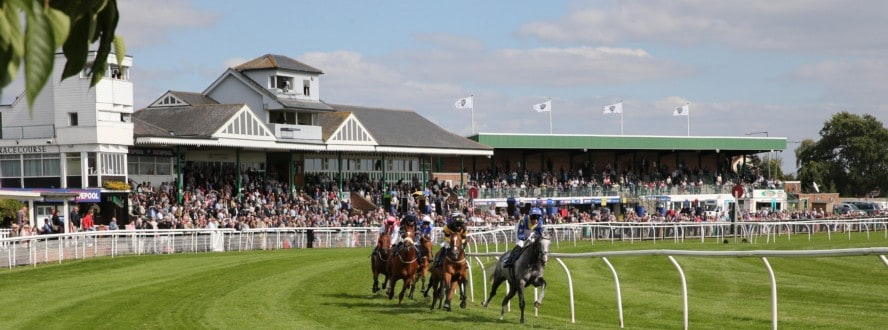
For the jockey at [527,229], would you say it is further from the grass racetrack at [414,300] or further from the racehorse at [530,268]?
the grass racetrack at [414,300]

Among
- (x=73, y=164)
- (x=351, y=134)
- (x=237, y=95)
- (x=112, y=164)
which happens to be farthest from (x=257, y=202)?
(x=237, y=95)

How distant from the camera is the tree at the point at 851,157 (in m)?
91.3

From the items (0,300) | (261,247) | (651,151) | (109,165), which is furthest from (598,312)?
(651,151)

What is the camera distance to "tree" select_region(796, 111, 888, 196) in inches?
3595

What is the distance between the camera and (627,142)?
65125 mm

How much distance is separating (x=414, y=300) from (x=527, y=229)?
3.68 meters

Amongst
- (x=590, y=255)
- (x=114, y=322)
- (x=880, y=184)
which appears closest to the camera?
(x=590, y=255)

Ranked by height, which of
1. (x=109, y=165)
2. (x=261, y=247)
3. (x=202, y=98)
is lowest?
(x=261, y=247)

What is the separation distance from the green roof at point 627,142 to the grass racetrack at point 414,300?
3509 centimetres

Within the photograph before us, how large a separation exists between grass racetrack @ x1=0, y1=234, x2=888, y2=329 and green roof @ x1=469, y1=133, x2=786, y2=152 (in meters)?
35.1

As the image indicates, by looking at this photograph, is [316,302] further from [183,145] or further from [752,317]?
[183,145]

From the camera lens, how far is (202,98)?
51.9 meters

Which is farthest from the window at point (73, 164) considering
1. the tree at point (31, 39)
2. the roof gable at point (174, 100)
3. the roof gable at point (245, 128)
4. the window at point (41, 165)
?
the tree at point (31, 39)

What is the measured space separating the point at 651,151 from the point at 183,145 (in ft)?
116
